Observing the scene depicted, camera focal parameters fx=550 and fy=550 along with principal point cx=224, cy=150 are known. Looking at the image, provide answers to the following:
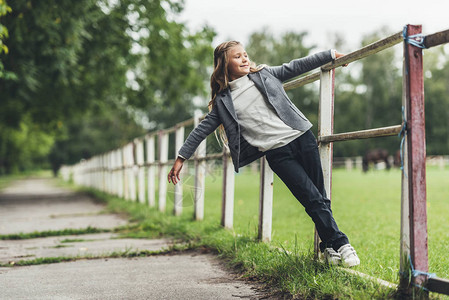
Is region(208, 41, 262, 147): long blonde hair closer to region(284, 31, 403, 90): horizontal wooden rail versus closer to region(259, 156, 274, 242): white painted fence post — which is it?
region(284, 31, 403, 90): horizontal wooden rail

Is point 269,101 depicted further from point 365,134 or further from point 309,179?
point 365,134

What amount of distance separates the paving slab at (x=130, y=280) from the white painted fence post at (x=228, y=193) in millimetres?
1162

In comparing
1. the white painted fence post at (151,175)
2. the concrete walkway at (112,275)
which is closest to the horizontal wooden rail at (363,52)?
the concrete walkway at (112,275)

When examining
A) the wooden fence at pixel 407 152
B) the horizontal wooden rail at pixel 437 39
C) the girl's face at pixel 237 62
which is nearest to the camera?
the horizontal wooden rail at pixel 437 39

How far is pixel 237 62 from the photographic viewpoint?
3807mm

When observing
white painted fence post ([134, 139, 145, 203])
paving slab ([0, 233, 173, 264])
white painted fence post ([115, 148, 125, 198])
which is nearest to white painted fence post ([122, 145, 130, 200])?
white painted fence post ([115, 148, 125, 198])

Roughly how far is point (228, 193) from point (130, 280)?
233cm

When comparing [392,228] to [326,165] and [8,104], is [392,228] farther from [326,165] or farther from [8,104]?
Answer: [8,104]

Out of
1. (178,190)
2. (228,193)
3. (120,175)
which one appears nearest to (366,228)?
(228,193)

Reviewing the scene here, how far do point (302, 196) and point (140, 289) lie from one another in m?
1.31

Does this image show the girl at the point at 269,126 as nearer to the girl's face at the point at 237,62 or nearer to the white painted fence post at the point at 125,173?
the girl's face at the point at 237,62

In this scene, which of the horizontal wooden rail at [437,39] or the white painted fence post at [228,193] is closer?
the horizontal wooden rail at [437,39]

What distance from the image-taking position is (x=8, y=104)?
20391 millimetres

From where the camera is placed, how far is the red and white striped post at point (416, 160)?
2.81 meters
